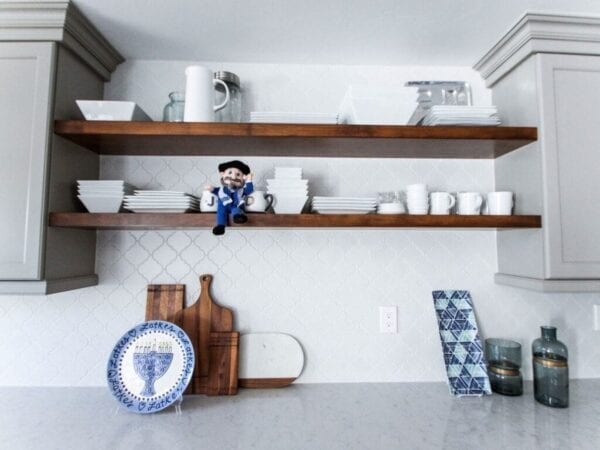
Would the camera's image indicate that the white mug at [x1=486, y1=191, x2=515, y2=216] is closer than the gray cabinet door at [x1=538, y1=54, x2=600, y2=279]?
No

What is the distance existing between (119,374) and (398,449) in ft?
3.19

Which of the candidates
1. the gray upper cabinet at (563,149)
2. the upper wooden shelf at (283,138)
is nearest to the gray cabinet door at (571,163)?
the gray upper cabinet at (563,149)

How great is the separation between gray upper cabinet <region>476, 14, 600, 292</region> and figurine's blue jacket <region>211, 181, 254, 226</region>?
1025mm

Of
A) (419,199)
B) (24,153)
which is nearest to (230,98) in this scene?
(24,153)

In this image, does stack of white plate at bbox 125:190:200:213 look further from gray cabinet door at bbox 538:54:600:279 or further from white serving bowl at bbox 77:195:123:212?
gray cabinet door at bbox 538:54:600:279

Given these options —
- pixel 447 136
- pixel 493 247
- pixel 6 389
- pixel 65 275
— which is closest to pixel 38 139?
pixel 65 275

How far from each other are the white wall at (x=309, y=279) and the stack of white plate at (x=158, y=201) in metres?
0.25

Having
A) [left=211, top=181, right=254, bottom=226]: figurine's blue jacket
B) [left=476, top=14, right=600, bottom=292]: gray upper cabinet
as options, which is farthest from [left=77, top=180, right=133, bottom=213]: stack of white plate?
[left=476, top=14, right=600, bottom=292]: gray upper cabinet

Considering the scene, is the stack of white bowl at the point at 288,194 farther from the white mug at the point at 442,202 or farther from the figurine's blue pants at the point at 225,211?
the white mug at the point at 442,202

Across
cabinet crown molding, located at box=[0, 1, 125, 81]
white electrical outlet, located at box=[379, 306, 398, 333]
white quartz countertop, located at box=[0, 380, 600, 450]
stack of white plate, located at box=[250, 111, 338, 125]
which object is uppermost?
cabinet crown molding, located at box=[0, 1, 125, 81]

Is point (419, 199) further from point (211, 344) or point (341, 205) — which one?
point (211, 344)

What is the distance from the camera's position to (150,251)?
4.51ft

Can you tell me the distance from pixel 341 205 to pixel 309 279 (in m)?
0.39

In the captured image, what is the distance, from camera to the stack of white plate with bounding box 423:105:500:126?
1.20 meters
